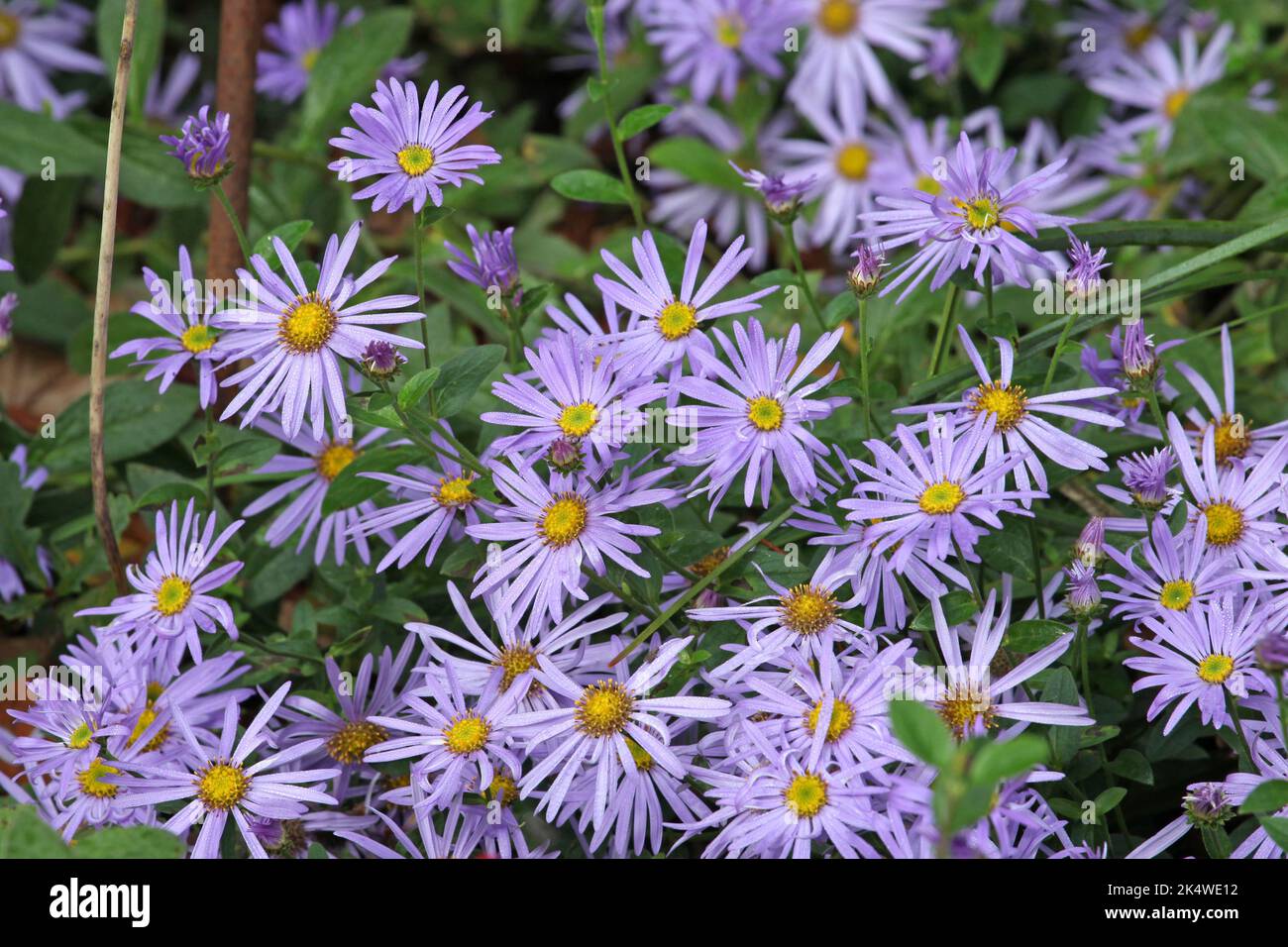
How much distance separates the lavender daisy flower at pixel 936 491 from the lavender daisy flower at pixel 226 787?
1.43ft

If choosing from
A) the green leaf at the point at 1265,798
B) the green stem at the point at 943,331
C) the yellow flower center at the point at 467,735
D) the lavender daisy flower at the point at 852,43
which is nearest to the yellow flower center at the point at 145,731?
the yellow flower center at the point at 467,735

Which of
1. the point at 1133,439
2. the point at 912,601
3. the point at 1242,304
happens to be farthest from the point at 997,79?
the point at 912,601

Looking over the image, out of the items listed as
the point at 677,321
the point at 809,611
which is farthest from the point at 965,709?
the point at 677,321

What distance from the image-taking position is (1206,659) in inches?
38.0

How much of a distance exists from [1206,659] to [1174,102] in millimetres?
1208

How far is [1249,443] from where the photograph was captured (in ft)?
3.78

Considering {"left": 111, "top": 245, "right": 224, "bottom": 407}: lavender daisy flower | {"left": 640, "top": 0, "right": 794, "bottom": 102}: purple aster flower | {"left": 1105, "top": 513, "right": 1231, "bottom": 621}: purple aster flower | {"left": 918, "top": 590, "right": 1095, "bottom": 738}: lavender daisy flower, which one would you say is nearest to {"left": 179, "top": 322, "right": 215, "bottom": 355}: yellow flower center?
{"left": 111, "top": 245, "right": 224, "bottom": 407}: lavender daisy flower

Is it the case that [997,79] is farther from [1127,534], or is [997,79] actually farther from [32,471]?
[32,471]

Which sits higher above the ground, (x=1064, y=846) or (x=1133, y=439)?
(x=1133, y=439)

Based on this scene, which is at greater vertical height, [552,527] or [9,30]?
[9,30]

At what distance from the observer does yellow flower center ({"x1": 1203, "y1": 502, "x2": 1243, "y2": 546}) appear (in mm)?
1047

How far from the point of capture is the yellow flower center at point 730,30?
72.4 inches

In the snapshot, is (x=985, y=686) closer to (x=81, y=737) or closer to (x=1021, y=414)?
(x=1021, y=414)

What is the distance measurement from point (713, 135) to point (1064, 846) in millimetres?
1262
